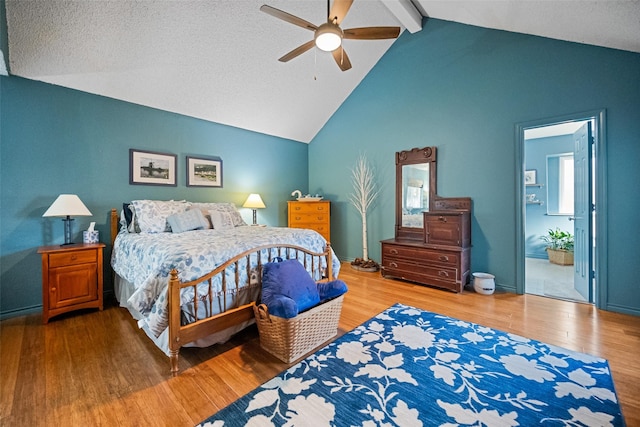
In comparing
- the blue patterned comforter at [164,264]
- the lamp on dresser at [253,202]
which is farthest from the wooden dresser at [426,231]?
the lamp on dresser at [253,202]

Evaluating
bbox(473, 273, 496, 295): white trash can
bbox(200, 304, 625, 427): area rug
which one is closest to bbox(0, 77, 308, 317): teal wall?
bbox(200, 304, 625, 427): area rug

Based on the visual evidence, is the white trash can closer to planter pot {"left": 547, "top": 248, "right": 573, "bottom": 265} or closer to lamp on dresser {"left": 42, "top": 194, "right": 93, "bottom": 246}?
planter pot {"left": 547, "top": 248, "right": 573, "bottom": 265}

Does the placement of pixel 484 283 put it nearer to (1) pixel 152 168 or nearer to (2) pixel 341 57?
(2) pixel 341 57

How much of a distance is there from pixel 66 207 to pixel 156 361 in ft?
6.33

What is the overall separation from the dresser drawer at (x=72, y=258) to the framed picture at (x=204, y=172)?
60.3 inches

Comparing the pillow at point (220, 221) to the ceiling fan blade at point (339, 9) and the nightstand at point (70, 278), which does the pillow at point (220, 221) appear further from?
the ceiling fan blade at point (339, 9)

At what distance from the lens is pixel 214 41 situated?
3066 millimetres

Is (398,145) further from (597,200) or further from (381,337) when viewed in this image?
(381,337)

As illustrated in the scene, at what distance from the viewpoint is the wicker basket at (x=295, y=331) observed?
181cm

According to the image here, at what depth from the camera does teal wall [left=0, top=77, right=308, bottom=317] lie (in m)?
2.66

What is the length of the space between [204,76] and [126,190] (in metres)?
1.80

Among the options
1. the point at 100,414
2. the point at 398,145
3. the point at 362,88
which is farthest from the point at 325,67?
the point at 100,414

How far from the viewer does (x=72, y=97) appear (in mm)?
2982

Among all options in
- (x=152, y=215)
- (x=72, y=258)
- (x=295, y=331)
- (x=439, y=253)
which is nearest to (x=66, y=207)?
(x=72, y=258)
